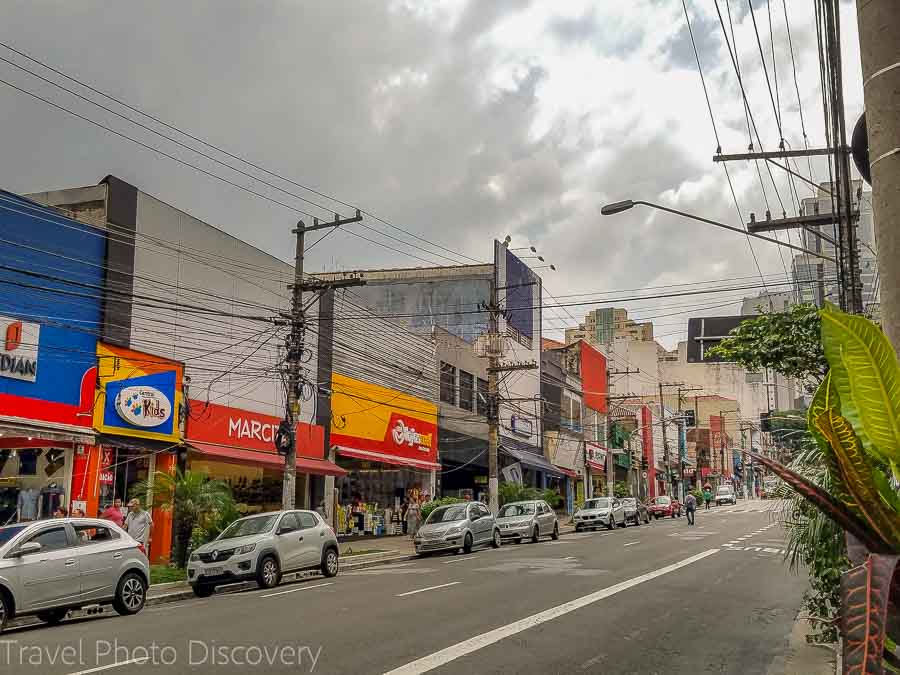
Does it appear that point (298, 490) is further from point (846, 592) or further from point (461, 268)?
point (846, 592)

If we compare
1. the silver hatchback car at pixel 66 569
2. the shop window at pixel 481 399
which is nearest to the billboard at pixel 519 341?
the shop window at pixel 481 399

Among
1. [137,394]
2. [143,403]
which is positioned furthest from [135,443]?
[137,394]

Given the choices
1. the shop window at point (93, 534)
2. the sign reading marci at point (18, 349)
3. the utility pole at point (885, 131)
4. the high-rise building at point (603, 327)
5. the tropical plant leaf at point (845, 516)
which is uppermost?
the high-rise building at point (603, 327)

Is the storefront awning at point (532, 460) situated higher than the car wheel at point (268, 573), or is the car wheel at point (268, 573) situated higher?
the storefront awning at point (532, 460)

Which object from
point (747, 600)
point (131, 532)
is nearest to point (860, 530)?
point (747, 600)

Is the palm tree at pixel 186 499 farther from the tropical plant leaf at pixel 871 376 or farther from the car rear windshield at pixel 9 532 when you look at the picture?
the tropical plant leaf at pixel 871 376

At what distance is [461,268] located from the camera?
49.3 metres

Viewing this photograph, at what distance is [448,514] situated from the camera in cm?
2633

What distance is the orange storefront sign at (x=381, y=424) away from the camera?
30.0 m

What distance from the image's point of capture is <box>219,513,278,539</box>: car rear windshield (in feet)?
56.7

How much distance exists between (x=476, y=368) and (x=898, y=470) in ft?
131

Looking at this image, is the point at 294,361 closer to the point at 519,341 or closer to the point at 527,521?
the point at 527,521

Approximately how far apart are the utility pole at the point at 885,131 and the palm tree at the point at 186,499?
17.0m

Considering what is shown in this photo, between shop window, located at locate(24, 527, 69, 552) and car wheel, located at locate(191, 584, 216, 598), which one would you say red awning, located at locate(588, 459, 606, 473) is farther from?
shop window, located at locate(24, 527, 69, 552)
